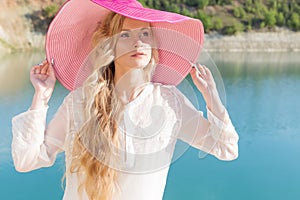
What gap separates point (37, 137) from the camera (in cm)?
64

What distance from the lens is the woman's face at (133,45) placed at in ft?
2.16

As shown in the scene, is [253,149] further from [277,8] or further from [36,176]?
[277,8]

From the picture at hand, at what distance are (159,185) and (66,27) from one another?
30cm

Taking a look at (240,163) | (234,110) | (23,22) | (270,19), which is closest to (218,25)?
(270,19)

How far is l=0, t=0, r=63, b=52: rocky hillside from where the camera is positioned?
1594 cm

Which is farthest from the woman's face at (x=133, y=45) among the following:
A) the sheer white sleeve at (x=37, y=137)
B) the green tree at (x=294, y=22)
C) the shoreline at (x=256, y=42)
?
the green tree at (x=294, y=22)

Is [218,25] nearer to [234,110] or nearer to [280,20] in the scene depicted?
[280,20]

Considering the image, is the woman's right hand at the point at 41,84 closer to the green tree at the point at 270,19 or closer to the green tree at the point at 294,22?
the green tree at the point at 270,19

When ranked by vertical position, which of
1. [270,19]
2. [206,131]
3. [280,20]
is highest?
[206,131]

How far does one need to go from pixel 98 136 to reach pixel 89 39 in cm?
18

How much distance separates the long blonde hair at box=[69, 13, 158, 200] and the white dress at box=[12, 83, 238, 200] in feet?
0.04

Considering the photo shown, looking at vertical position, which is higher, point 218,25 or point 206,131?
point 206,131

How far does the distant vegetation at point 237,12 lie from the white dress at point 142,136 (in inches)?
668

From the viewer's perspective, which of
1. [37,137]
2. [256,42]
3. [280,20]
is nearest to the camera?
[37,137]
